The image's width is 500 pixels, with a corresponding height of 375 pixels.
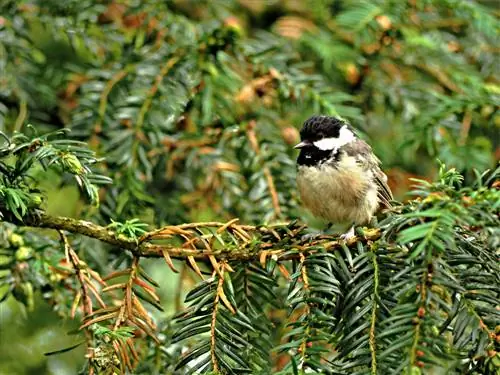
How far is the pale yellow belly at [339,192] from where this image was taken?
2.88 metres

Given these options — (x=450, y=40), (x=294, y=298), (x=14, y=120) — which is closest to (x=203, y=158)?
(x=14, y=120)

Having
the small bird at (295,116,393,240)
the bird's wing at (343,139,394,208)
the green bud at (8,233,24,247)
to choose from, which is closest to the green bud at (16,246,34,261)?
the green bud at (8,233,24,247)

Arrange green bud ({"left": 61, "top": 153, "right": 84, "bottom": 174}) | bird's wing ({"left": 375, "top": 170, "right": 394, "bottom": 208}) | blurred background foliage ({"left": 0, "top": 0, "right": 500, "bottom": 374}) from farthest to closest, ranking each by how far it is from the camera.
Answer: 1. bird's wing ({"left": 375, "top": 170, "right": 394, "bottom": 208})
2. blurred background foliage ({"left": 0, "top": 0, "right": 500, "bottom": 374})
3. green bud ({"left": 61, "top": 153, "right": 84, "bottom": 174})

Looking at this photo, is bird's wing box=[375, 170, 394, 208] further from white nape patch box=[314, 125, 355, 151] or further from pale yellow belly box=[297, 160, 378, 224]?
white nape patch box=[314, 125, 355, 151]

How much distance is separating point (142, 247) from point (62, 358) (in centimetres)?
120

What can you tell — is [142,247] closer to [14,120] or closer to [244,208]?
[244,208]

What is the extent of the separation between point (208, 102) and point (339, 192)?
0.68 meters

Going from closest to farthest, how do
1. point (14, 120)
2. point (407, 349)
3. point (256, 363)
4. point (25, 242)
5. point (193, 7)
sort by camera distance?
point (407, 349)
point (256, 363)
point (25, 242)
point (14, 120)
point (193, 7)

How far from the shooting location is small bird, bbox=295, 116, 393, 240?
287cm

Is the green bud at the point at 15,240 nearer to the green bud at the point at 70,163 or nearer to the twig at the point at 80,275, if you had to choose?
the twig at the point at 80,275

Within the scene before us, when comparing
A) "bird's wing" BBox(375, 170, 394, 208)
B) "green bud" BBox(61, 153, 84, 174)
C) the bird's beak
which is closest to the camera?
"green bud" BBox(61, 153, 84, 174)

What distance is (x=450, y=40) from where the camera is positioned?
11.7 ft

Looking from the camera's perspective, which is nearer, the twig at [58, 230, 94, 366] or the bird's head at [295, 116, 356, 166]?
the twig at [58, 230, 94, 366]

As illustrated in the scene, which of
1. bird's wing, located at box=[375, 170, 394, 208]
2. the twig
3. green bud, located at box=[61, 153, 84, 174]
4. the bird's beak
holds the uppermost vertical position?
green bud, located at box=[61, 153, 84, 174]
